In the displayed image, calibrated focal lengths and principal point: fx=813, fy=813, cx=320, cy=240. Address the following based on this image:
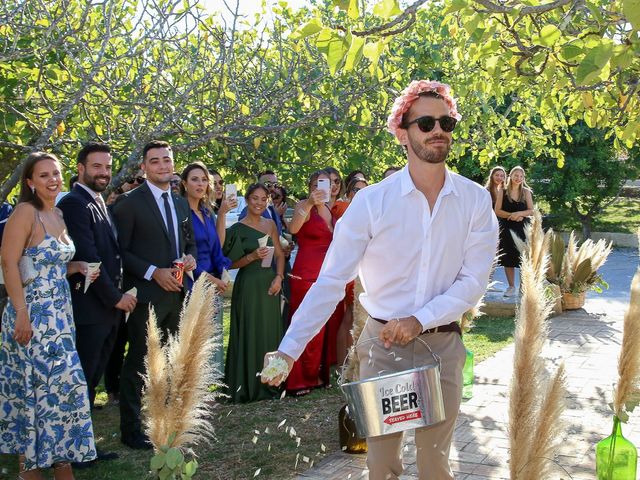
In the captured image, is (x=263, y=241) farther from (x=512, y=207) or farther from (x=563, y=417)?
(x=512, y=207)

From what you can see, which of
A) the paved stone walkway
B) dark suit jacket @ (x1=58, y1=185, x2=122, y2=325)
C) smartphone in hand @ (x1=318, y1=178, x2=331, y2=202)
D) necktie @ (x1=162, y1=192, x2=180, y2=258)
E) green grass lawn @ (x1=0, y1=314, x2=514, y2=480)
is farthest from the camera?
smartphone in hand @ (x1=318, y1=178, x2=331, y2=202)

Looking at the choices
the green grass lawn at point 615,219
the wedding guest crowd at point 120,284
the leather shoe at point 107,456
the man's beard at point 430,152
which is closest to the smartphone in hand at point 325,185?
the wedding guest crowd at point 120,284

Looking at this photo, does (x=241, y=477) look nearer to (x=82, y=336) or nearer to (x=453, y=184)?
(x=82, y=336)

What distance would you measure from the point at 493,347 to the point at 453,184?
6482 mm

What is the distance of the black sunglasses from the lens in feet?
11.5

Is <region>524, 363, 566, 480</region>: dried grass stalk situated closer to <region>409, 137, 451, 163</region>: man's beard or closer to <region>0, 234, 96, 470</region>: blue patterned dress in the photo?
<region>409, 137, 451, 163</region>: man's beard

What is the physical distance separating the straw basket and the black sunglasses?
906 centimetres

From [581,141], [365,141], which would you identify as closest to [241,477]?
[365,141]

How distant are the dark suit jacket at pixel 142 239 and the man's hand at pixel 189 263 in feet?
0.41

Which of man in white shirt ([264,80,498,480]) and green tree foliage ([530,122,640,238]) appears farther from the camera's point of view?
green tree foliage ([530,122,640,238])

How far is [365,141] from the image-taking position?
10648mm

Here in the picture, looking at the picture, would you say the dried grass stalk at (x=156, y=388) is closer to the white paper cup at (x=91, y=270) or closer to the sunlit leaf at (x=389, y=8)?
the sunlit leaf at (x=389, y=8)

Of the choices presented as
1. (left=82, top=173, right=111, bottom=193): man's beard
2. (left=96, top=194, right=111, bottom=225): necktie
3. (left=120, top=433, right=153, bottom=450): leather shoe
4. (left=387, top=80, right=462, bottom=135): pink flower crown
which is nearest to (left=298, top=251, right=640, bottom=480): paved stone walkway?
(left=387, top=80, right=462, bottom=135): pink flower crown

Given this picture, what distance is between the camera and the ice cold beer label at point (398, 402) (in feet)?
9.93
